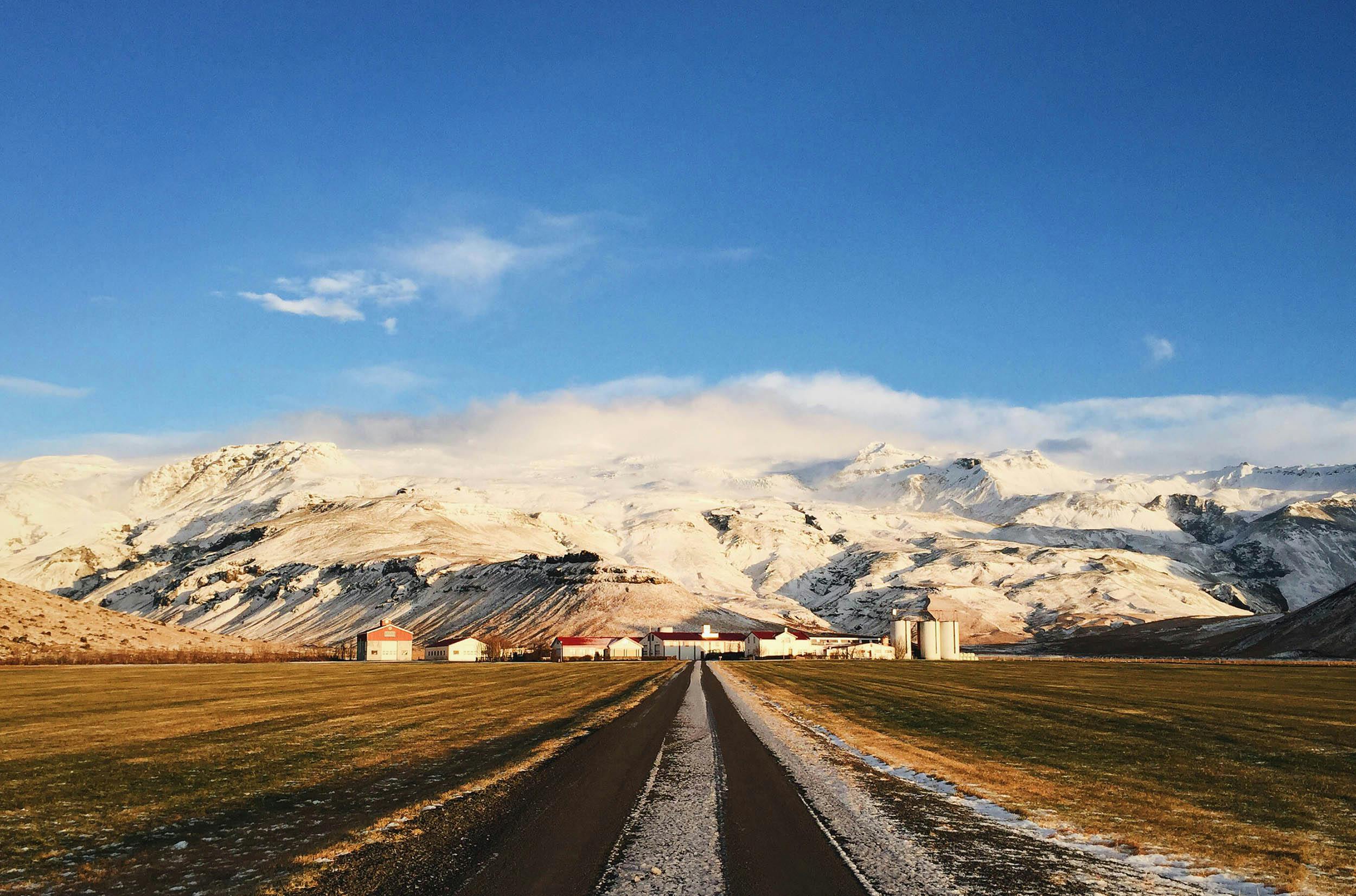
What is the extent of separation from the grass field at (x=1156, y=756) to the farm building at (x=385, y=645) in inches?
5637

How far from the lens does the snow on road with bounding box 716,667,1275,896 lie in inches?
528

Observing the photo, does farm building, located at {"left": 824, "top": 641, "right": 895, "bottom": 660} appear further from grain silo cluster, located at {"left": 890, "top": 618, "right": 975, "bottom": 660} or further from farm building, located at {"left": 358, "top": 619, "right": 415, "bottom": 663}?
farm building, located at {"left": 358, "top": 619, "right": 415, "bottom": 663}

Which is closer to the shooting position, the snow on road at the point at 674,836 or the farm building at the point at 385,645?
the snow on road at the point at 674,836

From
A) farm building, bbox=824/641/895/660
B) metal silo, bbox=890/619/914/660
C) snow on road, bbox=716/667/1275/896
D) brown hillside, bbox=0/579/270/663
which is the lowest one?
farm building, bbox=824/641/895/660

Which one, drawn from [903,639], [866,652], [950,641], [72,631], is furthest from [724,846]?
[866,652]

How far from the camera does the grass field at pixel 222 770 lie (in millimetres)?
14812

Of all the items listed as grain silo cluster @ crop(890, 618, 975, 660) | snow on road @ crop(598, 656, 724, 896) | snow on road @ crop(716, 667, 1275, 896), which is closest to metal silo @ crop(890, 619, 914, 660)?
grain silo cluster @ crop(890, 618, 975, 660)

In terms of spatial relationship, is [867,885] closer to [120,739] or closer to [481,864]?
[481,864]

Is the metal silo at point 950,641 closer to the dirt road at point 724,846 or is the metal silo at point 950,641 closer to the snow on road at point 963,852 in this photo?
the dirt road at point 724,846

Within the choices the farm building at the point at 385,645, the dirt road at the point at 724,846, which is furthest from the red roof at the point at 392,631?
the dirt road at the point at 724,846

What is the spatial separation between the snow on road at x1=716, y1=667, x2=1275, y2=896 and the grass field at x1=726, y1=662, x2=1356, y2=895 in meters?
1.03

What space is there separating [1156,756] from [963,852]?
1726 cm

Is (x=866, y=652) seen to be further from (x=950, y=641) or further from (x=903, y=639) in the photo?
(x=950, y=641)

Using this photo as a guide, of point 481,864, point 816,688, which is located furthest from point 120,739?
point 816,688
